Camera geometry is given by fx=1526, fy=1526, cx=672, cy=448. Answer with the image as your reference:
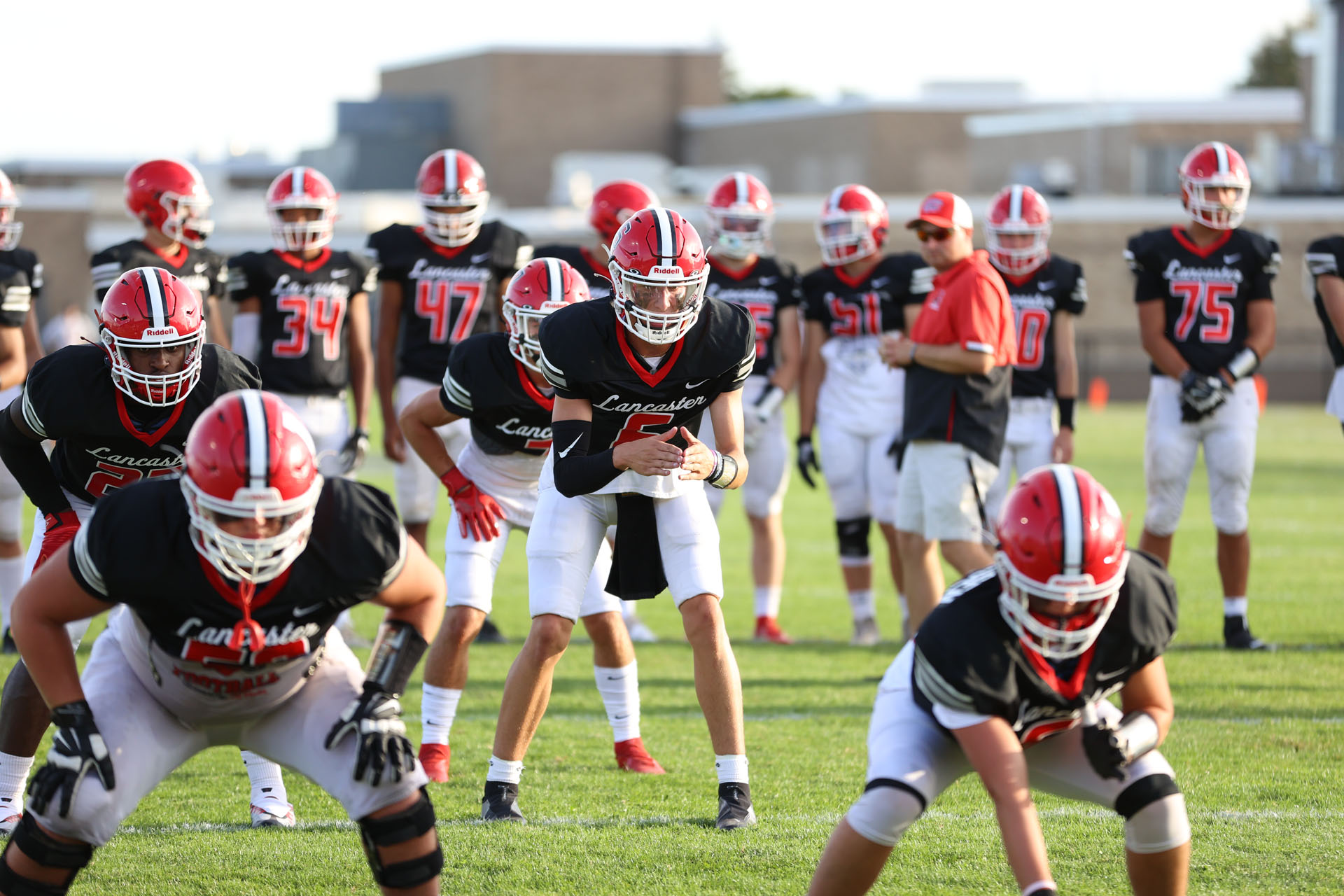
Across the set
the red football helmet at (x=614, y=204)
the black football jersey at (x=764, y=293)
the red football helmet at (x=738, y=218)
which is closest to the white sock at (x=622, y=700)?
the red football helmet at (x=614, y=204)

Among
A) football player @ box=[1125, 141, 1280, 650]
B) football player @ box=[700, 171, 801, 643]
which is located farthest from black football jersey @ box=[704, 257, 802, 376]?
football player @ box=[1125, 141, 1280, 650]

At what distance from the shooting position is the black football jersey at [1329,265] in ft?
21.7

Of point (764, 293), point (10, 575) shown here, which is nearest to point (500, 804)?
point (10, 575)

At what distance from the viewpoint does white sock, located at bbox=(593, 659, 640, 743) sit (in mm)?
4898

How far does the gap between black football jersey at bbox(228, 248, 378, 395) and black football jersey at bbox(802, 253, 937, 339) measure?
2256mm

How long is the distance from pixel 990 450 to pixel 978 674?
309 centimetres

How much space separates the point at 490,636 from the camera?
726 cm

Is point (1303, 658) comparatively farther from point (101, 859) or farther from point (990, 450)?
point (101, 859)

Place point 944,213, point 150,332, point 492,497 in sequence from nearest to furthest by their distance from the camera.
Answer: point 150,332 < point 492,497 < point 944,213

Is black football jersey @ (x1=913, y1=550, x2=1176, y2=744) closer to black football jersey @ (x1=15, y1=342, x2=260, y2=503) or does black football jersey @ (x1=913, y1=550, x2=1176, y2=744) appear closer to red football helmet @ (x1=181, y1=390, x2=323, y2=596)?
red football helmet @ (x1=181, y1=390, x2=323, y2=596)

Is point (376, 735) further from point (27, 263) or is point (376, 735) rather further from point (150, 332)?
point (27, 263)

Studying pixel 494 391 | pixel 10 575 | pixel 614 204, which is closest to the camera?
pixel 494 391

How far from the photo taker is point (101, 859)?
3957 mm

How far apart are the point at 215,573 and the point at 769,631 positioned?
4518 mm
